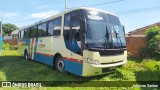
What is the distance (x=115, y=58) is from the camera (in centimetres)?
852

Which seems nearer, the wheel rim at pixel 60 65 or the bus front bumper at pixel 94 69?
the bus front bumper at pixel 94 69

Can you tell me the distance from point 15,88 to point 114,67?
4187 mm

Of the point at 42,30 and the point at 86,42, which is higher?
the point at 42,30

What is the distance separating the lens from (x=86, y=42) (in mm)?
7617

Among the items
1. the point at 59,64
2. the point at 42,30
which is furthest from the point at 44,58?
the point at 59,64

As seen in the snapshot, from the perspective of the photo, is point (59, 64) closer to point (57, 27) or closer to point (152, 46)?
point (57, 27)

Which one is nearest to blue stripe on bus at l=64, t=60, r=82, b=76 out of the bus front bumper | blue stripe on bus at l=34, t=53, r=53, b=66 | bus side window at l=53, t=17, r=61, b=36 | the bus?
the bus

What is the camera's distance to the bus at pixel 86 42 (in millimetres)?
7707

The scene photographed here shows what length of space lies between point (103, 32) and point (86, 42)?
0.99 metres

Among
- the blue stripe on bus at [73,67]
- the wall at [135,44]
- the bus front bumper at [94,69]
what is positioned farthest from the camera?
the wall at [135,44]

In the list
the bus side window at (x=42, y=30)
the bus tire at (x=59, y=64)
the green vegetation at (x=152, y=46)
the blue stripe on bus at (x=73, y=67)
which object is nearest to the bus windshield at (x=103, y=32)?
the blue stripe on bus at (x=73, y=67)

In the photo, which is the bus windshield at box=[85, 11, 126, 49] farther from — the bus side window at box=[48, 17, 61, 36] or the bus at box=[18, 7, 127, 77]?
the bus side window at box=[48, 17, 61, 36]

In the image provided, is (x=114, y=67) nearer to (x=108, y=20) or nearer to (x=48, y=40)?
(x=108, y=20)

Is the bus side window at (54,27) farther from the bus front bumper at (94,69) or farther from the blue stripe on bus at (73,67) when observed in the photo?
the bus front bumper at (94,69)
